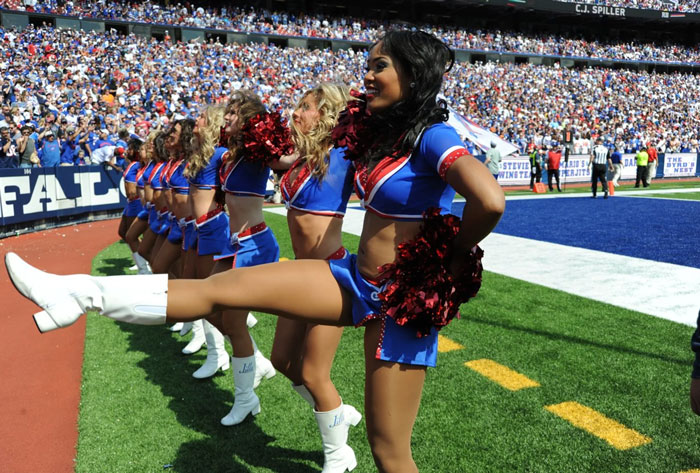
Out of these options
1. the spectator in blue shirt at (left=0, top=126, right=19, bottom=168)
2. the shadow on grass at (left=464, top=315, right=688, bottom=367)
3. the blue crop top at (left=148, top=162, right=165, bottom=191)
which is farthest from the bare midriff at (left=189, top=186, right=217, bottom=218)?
the spectator in blue shirt at (left=0, top=126, right=19, bottom=168)

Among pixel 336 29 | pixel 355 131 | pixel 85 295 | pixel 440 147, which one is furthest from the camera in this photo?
pixel 336 29

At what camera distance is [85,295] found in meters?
1.67

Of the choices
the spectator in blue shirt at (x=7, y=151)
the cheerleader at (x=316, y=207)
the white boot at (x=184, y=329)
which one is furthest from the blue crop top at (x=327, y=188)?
the spectator in blue shirt at (x=7, y=151)

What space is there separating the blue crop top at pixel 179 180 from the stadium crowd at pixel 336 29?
17.6 m

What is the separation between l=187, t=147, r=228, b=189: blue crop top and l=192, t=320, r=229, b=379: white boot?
3.65 ft

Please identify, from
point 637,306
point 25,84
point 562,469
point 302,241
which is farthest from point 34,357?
point 25,84

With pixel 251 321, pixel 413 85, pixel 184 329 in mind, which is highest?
pixel 413 85

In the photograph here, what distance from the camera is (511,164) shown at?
2275 centimetres

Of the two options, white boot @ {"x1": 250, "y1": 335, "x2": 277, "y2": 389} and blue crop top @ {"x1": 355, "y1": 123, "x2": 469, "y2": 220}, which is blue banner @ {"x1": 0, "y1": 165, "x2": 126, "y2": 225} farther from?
blue crop top @ {"x1": 355, "y1": 123, "x2": 469, "y2": 220}

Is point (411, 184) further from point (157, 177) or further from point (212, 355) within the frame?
point (157, 177)

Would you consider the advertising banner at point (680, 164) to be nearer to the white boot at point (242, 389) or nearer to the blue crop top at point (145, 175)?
the blue crop top at point (145, 175)

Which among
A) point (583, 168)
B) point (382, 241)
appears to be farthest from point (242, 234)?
point (583, 168)

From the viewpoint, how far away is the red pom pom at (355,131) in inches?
83.4

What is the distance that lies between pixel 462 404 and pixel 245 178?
2.03 m
